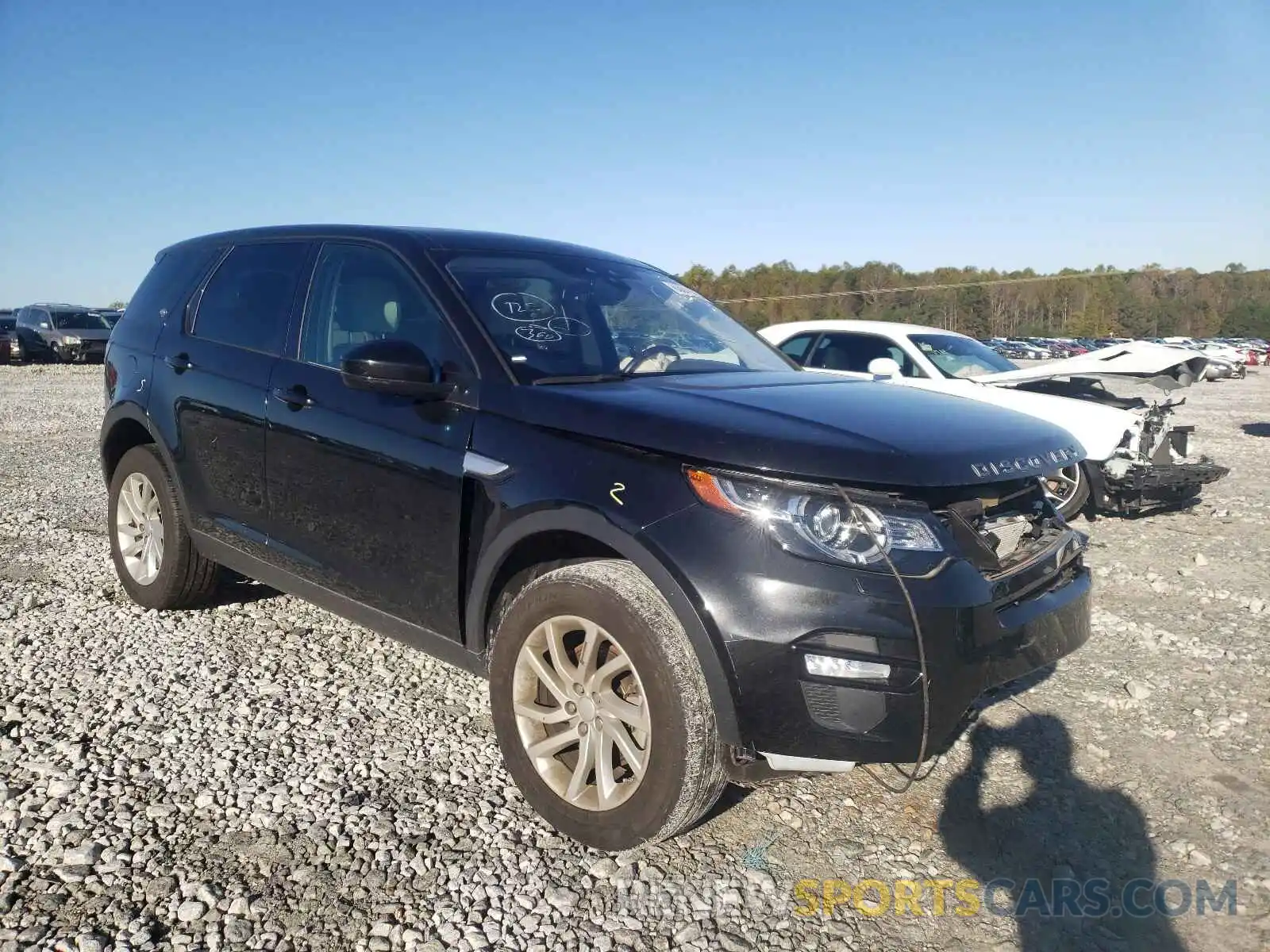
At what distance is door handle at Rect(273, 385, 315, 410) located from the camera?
3535 millimetres

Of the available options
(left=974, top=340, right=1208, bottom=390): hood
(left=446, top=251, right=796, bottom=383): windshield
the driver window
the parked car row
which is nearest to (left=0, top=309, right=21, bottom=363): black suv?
the parked car row

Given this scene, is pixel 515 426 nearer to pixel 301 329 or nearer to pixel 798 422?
pixel 798 422

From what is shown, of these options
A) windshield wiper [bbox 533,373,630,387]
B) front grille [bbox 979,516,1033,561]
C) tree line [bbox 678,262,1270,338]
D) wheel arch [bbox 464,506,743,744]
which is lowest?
wheel arch [bbox 464,506,743,744]

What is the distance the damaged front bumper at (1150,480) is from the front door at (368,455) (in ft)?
21.3

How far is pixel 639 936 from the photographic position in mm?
2357

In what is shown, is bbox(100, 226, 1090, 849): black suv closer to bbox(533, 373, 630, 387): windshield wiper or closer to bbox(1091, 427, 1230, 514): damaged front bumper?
bbox(533, 373, 630, 387): windshield wiper

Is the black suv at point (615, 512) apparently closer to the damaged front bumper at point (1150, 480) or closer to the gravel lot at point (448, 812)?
the gravel lot at point (448, 812)

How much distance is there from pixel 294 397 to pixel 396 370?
2.65 feet

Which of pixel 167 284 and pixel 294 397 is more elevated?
pixel 167 284

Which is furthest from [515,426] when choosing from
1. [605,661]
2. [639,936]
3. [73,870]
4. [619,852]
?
[73,870]

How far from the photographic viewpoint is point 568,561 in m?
2.88

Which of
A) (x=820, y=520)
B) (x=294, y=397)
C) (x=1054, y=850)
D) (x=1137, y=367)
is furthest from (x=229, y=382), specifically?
(x=1137, y=367)

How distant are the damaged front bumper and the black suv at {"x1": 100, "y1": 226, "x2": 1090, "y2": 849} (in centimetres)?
506

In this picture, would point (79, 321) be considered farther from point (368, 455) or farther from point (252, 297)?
point (368, 455)
